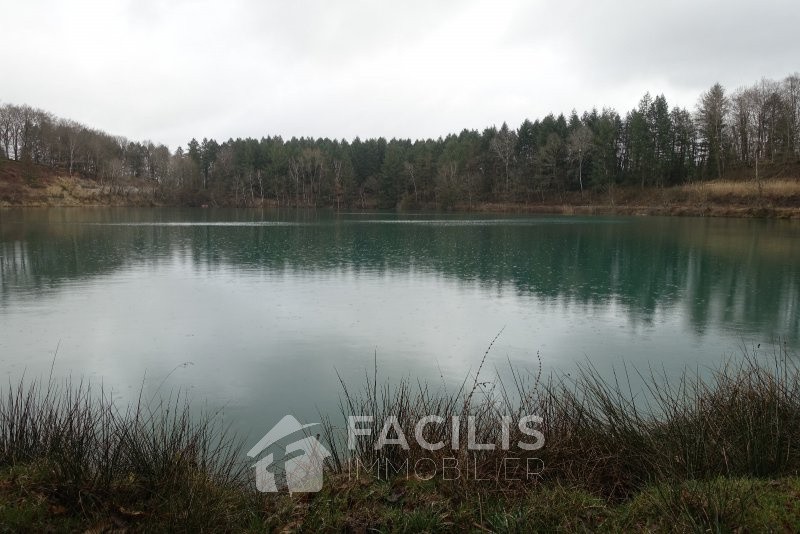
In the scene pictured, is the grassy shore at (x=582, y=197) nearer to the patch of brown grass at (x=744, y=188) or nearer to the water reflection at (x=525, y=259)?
the patch of brown grass at (x=744, y=188)

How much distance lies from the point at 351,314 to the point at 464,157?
77.4 meters

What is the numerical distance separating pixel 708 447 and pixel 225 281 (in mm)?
17433

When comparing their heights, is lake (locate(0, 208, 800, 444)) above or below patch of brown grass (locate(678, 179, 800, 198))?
below

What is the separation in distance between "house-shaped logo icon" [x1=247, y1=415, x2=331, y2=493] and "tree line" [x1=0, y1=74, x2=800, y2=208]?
59110mm

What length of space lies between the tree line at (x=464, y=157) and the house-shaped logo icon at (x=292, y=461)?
59110mm

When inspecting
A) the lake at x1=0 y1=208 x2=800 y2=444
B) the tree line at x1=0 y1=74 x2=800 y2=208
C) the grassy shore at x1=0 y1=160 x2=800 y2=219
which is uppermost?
the tree line at x1=0 y1=74 x2=800 y2=208

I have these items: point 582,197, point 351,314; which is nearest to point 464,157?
point 582,197

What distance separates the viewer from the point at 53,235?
34438 millimetres

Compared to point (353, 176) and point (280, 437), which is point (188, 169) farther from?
point (280, 437)

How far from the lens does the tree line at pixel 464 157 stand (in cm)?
6794

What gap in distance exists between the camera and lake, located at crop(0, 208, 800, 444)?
9578 mm
